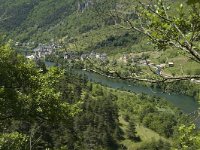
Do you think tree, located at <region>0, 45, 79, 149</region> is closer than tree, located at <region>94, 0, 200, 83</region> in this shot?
No

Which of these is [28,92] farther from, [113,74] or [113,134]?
[113,134]

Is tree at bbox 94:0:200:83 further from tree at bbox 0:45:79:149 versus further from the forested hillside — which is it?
tree at bbox 0:45:79:149

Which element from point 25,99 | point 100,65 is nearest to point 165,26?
point 100,65

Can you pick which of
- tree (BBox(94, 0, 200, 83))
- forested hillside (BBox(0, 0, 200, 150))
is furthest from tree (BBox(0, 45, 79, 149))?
tree (BBox(94, 0, 200, 83))

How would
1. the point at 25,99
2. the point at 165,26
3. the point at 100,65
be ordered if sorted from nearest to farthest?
the point at 100,65 → the point at 165,26 → the point at 25,99

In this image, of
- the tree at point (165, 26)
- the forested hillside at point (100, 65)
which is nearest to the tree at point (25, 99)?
the forested hillside at point (100, 65)

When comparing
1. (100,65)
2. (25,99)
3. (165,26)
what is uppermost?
(165,26)

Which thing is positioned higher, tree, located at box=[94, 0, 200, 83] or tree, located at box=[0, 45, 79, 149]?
tree, located at box=[94, 0, 200, 83]

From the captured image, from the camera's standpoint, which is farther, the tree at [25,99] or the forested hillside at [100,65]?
the tree at [25,99]

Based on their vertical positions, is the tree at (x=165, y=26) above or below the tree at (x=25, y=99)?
above

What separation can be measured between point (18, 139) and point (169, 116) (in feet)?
494

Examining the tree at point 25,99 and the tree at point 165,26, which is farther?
the tree at point 25,99

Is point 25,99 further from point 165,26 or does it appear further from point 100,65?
point 165,26

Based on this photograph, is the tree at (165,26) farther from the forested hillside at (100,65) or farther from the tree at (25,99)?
the tree at (25,99)
